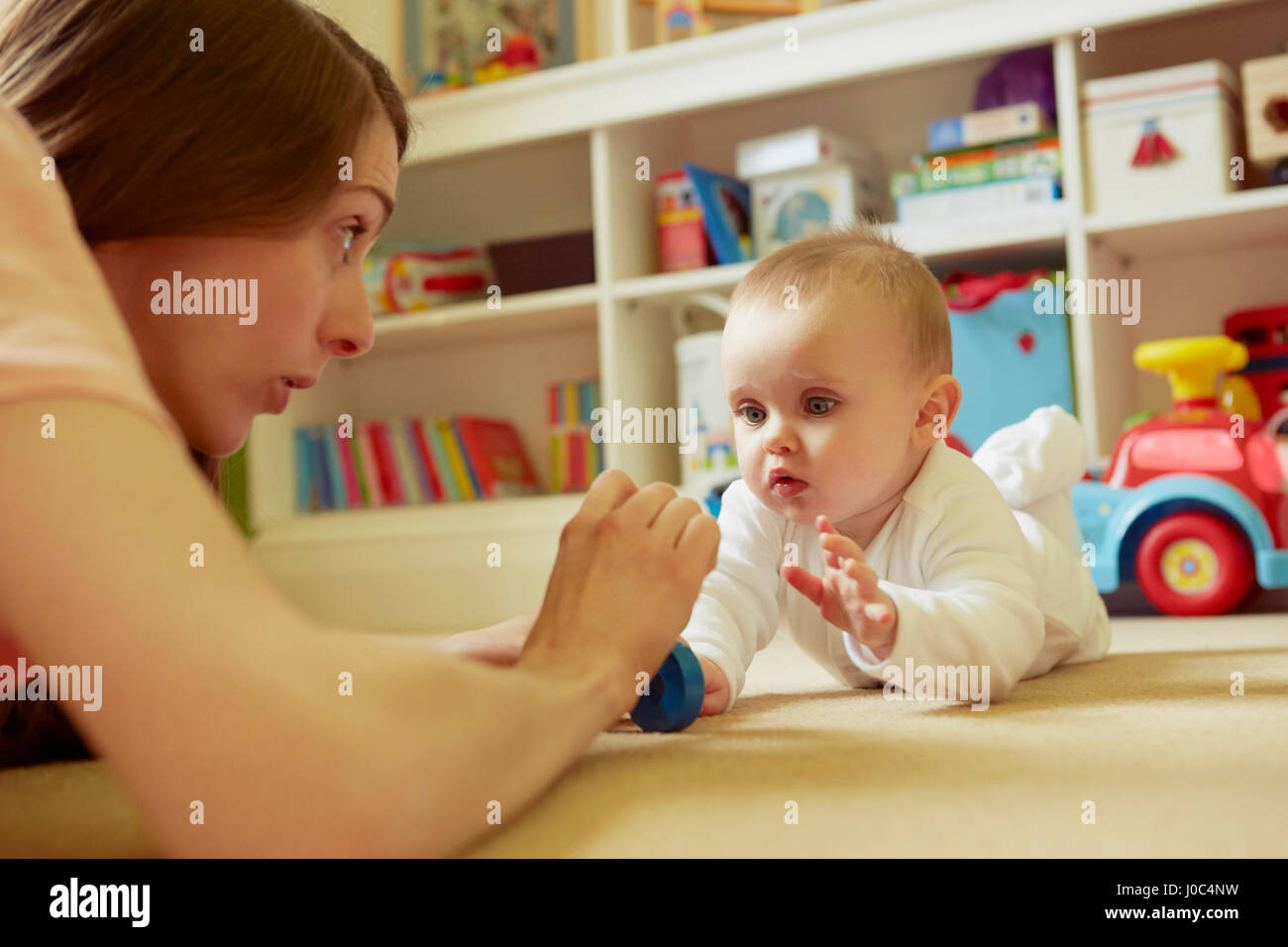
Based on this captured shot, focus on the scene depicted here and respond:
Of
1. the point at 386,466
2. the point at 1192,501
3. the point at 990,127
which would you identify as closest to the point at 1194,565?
the point at 1192,501

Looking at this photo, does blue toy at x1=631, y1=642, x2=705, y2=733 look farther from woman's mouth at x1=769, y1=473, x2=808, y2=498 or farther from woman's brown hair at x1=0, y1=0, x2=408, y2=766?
woman's brown hair at x1=0, y1=0, x2=408, y2=766

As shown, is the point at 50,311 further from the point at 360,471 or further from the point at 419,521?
the point at 360,471

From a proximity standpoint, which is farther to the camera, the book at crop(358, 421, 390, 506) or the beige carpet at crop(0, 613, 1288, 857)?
the book at crop(358, 421, 390, 506)

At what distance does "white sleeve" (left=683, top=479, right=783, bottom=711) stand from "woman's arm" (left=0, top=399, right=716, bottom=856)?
545 mm

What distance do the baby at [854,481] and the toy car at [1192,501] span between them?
90 centimetres

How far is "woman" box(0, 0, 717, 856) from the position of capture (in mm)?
412

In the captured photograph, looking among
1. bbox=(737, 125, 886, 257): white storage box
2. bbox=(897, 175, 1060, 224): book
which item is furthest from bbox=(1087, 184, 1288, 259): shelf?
bbox=(737, 125, 886, 257): white storage box

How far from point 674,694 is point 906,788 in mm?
221

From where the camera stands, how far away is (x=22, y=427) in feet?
1.37

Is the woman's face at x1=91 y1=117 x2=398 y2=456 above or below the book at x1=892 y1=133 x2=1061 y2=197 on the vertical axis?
below

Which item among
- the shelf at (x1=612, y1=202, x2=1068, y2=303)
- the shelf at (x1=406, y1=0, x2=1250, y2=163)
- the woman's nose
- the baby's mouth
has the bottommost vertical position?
the baby's mouth

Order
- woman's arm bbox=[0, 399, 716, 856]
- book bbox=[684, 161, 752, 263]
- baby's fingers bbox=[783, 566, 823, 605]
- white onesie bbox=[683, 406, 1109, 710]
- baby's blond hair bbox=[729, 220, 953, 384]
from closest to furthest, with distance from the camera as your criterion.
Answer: woman's arm bbox=[0, 399, 716, 856] < baby's fingers bbox=[783, 566, 823, 605] < white onesie bbox=[683, 406, 1109, 710] < baby's blond hair bbox=[729, 220, 953, 384] < book bbox=[684, 161, 752, 263]
